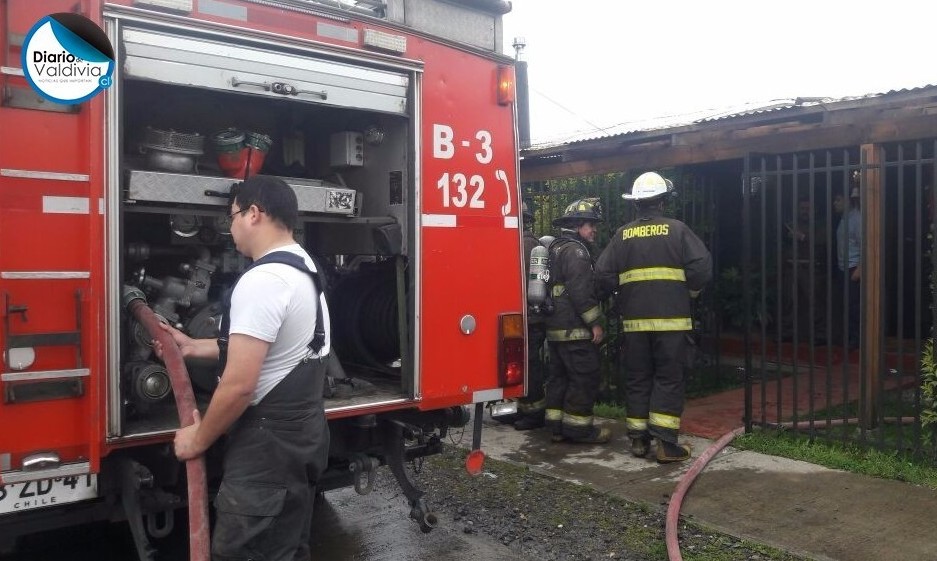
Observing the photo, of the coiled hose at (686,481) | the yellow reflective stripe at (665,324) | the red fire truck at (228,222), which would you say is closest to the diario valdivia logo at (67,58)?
the red fire truck at (228,222)

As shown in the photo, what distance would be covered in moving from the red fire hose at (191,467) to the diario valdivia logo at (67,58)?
907mm

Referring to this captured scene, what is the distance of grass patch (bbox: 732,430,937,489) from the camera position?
16.3 ft

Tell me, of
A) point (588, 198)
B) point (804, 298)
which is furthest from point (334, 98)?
point (804, 298)

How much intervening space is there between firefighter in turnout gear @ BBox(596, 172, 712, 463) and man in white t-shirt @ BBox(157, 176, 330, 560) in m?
3.25

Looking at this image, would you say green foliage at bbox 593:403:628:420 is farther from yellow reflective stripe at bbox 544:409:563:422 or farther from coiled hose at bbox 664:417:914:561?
coiled hose at bbox 664:417:914:561

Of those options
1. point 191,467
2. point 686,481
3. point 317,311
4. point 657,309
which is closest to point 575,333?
point 657,309

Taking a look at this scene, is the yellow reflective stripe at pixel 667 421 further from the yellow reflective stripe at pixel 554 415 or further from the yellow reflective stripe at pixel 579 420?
the yellow reflective stripe at pixel 554 415

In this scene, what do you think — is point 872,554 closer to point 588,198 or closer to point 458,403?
→ point 458,403

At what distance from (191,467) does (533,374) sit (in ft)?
13.9

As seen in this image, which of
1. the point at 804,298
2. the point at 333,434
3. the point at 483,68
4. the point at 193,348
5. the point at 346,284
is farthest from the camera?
the point at 804,298

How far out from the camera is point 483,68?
426 cm

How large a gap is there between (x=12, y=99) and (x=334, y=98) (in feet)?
4.33

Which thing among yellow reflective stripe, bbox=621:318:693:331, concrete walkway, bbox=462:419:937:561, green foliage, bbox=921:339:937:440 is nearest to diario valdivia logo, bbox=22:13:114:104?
concrete walkway, bbox=462:419:937:561

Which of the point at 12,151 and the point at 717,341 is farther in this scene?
the point at 717,341
